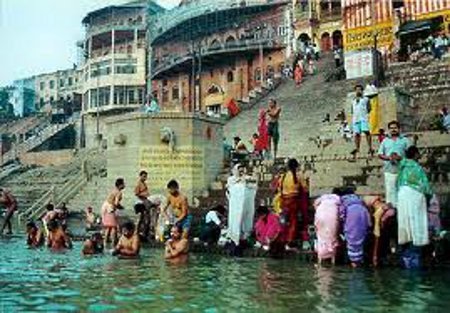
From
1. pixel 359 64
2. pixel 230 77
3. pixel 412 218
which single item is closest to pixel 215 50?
pixel 230 77

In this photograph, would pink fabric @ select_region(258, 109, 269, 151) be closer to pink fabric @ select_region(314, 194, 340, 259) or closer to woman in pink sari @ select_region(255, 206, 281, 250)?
woman in pink sari @ select_region(255, 206, 281, 250)

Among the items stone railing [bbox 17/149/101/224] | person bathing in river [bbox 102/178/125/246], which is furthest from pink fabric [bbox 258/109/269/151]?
stone railing [bbox 17/149/101/224]

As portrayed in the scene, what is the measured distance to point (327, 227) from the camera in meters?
8.77

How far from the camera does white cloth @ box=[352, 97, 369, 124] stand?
44.1 ft

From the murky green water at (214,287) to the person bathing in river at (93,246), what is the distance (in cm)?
151

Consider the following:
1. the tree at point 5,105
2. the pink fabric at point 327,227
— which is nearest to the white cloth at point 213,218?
the pink fabric at point 327,227

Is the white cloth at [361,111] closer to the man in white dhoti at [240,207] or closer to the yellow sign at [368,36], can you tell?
the man in white dhoti at [240,207]

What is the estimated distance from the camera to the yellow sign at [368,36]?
36022 millimetres

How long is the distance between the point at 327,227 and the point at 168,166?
748 centimetres

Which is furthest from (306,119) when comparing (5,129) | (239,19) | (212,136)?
(5,129)

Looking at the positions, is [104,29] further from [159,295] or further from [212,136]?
[159,295]

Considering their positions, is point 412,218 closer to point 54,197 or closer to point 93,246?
point 93,246

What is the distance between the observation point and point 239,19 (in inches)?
2229

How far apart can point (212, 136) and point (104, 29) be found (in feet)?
177
